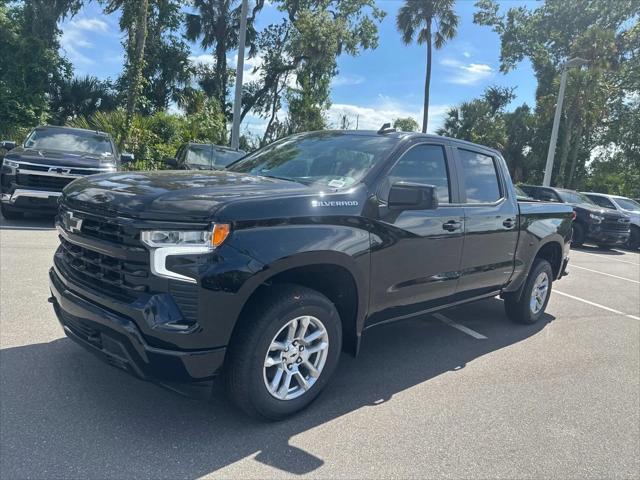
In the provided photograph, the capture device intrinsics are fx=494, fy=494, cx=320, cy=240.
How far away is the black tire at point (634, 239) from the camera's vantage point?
16167mm

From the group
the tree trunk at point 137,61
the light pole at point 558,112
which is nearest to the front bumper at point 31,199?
the tree trunk at point 137,61

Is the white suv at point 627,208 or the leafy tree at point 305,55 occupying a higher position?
the leafy tree at point 305,55

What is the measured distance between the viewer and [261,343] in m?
2.80

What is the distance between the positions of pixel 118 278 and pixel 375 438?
1.79 metres

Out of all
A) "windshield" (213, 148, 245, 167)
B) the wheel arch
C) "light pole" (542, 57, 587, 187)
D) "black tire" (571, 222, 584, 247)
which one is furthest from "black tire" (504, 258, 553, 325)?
"light pole" (542, 57, 587, 187)

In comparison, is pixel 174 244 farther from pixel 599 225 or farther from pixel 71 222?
pixel 599 225

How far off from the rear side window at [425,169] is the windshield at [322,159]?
17 cm

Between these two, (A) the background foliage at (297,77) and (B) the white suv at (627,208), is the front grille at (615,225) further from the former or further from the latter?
(A) the background foliage at (297,77)

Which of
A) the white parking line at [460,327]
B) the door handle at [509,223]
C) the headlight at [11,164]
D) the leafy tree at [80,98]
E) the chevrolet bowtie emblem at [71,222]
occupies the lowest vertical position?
the white parking line at [460,327]

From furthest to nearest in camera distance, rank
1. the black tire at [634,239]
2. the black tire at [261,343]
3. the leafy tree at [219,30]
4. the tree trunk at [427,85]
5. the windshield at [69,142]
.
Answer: the tree trunk at [427,85] → the leafy tree at [219,30] → the black tire at [634,239] → the windshield at [69,142] → the black tire at [261,343]

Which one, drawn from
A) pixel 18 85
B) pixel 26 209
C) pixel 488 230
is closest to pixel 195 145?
pixel 26 209

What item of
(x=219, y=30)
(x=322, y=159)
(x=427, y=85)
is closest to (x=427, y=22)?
(x=427, y=85)

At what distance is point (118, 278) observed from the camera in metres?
2.73

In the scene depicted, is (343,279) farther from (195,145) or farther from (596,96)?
(596,96)
